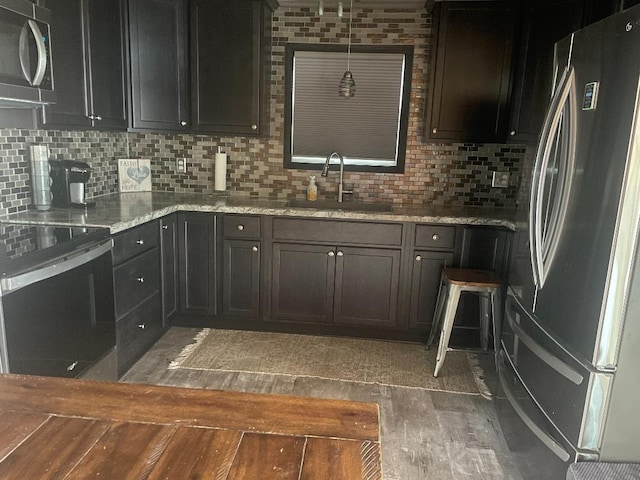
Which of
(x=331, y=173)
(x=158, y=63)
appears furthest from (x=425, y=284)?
(x=158, y=63)

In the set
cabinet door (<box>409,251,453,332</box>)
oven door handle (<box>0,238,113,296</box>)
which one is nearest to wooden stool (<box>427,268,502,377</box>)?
cabinet door (<box>409,251,453,332</box>)

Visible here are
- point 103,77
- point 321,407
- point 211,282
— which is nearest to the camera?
point 321,407

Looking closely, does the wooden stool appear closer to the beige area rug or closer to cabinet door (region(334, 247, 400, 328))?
the beige area rug

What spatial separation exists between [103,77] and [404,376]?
8.05ft

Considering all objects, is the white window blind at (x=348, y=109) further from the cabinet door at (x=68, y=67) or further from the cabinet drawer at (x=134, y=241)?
the cabinet door at (x=68, y=67)

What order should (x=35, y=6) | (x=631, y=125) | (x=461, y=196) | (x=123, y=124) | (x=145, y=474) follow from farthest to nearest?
(x=461, y=196) < (x=123, y=124) < (x=35, y=6) < (x=631, y=125) < (x=145, y=474)

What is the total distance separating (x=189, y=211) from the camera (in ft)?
10.8

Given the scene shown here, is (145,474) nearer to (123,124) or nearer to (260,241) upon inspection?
(260,241)

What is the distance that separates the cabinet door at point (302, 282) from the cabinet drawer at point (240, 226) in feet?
0.55

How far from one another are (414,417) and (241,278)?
4.79 feet

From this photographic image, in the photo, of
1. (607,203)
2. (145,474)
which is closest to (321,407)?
(145,474)

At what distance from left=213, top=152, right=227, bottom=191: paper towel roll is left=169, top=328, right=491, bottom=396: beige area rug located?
1.04 meters

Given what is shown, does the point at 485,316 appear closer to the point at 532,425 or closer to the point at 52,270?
the point at 532,425

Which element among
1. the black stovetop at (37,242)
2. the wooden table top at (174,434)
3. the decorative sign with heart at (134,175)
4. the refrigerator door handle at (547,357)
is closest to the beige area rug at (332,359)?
the refrigerator door handle at (547,357)
